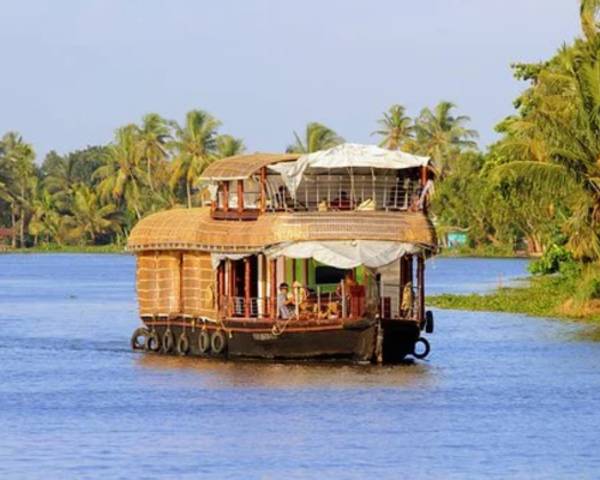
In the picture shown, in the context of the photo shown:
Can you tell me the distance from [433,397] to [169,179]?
7052 cm

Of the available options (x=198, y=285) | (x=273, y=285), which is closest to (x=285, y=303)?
(x=273, y=285)

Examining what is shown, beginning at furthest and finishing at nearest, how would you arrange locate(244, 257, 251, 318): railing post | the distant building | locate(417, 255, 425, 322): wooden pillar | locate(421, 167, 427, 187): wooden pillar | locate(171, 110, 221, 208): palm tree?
the distant building
locate(171, 110, 221, 208): palm tree
locate(421, 167, 427, 187): wooden pillar
locate(244, 257, 251, 318): railing post
locate(417, 255, 425, 322): wooden pillar

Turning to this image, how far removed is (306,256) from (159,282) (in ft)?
16.9

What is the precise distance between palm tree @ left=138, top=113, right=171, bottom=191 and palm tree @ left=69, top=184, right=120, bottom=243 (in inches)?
289

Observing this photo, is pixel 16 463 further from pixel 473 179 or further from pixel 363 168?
pixel 473 179

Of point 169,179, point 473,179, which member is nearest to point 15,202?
point 169,179

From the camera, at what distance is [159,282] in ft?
110

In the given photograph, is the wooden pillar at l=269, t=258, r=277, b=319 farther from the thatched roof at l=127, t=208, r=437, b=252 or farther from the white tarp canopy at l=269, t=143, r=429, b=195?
the white tarp canopy at l=269, t=143, r=429, b=195

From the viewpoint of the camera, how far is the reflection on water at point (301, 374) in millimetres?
28156

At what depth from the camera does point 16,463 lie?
21109 mm

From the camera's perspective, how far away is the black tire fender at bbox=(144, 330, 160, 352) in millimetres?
34000

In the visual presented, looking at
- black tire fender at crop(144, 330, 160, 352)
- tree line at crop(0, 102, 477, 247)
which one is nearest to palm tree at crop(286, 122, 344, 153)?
tree line at crop(0, 102, 477, 247)

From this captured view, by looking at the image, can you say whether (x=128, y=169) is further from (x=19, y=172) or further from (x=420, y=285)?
(x=420, y=285)

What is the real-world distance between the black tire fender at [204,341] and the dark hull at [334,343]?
3.12 feet
